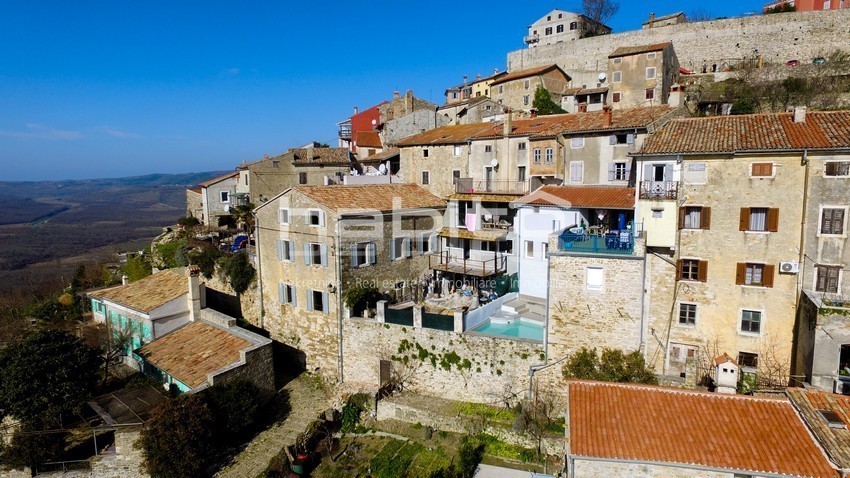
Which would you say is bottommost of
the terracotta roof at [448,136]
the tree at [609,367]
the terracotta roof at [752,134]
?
the tree at [609,367]

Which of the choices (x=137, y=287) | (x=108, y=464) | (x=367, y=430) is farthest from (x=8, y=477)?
(x=367, y=430)

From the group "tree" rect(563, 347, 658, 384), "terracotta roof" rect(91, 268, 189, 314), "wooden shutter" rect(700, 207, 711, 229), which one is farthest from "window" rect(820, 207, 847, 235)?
"terracotta roof" rect(91, 268, 189, 314)

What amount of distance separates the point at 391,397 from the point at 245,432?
6604 mm

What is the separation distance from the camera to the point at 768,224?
1730cm

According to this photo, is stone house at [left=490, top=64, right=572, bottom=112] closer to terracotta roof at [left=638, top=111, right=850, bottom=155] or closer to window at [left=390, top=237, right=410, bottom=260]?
window at [left=390, top=237, right=410, bottom=260]

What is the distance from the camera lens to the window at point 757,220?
17.2 metres

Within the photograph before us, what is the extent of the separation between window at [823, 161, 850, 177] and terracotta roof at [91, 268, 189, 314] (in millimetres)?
28834

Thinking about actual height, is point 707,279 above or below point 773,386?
above

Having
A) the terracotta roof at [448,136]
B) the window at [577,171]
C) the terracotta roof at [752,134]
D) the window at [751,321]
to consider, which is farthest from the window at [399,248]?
the window at [751,321]

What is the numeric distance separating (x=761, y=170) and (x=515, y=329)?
1082cm

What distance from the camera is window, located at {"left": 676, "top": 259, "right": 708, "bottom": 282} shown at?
18.4 metres

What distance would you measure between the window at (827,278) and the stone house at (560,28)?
54078 mm

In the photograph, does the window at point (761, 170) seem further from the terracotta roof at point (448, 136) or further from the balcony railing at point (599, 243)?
the terracotta roof at point (448, 136)

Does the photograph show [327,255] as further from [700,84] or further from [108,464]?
[700,84]
